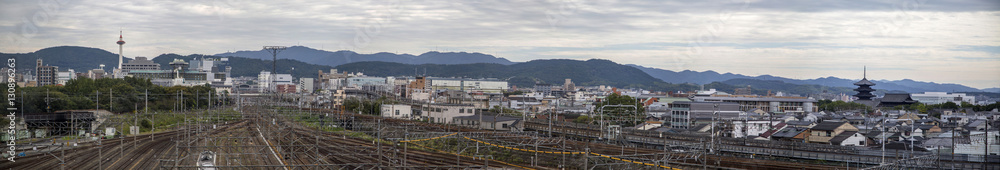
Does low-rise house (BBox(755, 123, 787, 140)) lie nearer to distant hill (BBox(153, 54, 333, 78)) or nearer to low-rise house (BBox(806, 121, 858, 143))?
low-rise house (BBox(806, 121, 858, 143))

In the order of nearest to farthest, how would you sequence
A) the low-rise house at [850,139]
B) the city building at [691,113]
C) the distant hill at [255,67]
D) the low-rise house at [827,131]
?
the low-rise house at [850,139], the low-rise house at [827,131], the city building at [691,113], the distant hill at [255,67]

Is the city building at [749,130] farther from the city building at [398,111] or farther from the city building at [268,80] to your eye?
the city building at [268,80]

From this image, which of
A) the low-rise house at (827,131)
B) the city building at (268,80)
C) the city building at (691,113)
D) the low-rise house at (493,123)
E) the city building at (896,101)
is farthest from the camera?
the city building at (268,80)

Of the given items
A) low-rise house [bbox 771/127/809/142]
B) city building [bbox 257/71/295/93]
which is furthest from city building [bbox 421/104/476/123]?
city building [bbox 257/71/295/93]

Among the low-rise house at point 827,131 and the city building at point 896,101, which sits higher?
the city building at point 896,101

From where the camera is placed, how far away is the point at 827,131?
30766 millimetres

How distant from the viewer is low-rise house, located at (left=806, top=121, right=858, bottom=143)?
30.3 meters

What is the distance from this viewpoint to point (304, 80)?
454 ft

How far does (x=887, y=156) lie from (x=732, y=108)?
27316 mm

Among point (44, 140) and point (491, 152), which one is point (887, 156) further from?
point (44, 140)

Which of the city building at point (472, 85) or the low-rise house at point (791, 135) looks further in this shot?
the city building at point (472, 85)

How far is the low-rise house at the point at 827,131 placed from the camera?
99.6 ft

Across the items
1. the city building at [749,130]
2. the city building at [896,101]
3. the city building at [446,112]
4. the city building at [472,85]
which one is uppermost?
the city building at [472,85]

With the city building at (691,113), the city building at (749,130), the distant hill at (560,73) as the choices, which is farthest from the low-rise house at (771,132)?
the distant hill at (560,73)
